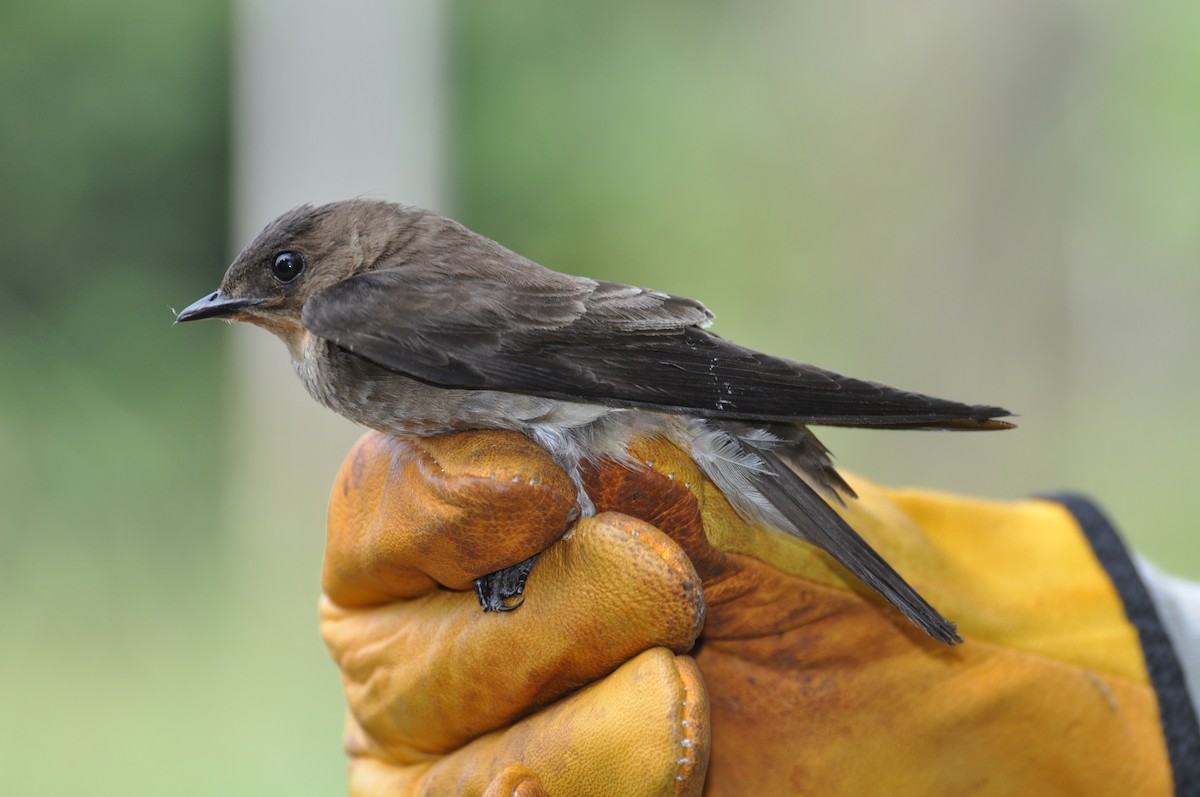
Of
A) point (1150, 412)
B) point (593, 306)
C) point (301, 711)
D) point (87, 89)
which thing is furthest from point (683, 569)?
point (87, 89)

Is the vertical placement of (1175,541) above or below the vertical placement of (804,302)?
below

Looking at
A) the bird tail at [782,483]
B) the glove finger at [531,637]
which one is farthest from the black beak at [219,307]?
the bird tail at [782,483]

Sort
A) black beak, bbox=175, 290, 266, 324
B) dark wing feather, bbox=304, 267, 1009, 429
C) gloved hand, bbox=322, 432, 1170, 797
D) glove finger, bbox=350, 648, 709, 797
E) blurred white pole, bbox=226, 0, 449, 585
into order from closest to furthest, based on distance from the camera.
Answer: glove finger, bbox=350, 648, 709, 797 → gloved hand, bbox=322, 432, 1170, 797 → dark wing feather, bbox=304, 267, 1009, 429 → black beak, bbox=175, 290, 266, 324 → blurred white pole, bbox=226, 0, 449, 585

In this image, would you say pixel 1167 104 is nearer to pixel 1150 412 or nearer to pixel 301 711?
pixel 1150 412

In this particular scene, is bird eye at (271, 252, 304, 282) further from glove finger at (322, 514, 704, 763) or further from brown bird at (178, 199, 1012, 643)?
glove finger at (322, 514, 704, 763)

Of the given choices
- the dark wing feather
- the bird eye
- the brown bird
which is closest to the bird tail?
the brown bird
